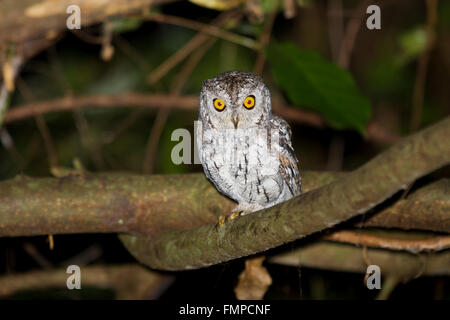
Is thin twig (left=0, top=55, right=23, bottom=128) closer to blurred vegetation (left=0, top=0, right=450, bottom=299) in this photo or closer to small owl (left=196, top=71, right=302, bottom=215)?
blurred vegetation (left=0, top=0, right=450, bottom=299)

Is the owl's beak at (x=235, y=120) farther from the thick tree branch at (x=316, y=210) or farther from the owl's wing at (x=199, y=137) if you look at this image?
the thick tree branch at (x=316, y=210)

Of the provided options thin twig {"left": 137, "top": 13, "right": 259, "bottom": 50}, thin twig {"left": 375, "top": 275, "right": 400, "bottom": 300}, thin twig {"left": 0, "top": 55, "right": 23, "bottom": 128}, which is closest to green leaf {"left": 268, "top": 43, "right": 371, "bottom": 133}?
thin twig {"left": 137, "top": 13, "right": 259, "bottom": 50}

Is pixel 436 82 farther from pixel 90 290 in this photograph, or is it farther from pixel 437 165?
pixel 437 165

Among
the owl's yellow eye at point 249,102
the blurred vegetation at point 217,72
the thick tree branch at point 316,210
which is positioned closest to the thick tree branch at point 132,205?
the thick tree branch at point 316,210

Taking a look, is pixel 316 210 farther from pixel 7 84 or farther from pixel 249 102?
pixel 7 84

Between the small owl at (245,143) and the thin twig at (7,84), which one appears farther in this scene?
the thin twig at (7,84)
